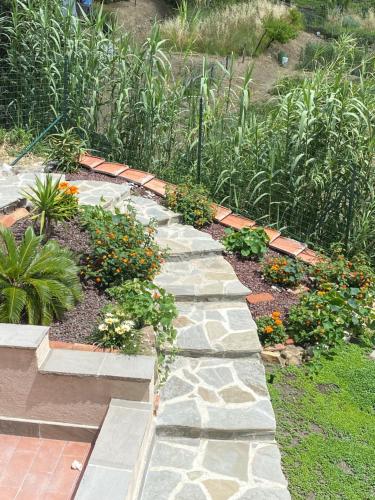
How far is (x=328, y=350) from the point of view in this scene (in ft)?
15.0

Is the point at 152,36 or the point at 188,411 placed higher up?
the point at 152,36

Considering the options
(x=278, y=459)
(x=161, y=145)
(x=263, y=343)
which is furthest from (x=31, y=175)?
(x=278, y=459)

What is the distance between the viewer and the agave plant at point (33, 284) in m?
3.74

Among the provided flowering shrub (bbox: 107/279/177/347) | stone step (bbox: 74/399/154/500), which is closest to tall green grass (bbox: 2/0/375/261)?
flowering shrub (bbox: 107/279/177/347)

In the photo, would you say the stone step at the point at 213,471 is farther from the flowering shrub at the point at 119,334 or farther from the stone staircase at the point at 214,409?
the flowering shrub at the point at 119,334

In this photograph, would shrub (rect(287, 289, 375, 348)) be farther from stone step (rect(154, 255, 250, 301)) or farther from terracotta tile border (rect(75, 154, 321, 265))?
terracotta tile border (rect(75, 154, 321, 265))

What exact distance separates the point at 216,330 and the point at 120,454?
1622mm

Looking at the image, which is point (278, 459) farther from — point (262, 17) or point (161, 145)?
point (262, 17)

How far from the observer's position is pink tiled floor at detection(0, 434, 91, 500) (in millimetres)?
3179

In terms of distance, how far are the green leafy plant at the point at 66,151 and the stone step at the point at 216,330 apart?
2.86m

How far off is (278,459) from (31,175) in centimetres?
436

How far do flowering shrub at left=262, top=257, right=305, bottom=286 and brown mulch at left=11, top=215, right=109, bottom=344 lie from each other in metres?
1.76

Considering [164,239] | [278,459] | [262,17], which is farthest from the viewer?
[262,17]

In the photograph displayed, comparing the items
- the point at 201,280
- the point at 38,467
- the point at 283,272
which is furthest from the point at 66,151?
the point at 38,467
